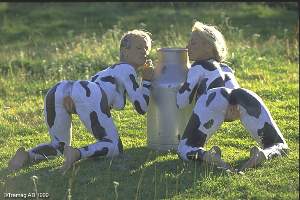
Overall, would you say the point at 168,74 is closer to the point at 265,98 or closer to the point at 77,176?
the point at 77,176

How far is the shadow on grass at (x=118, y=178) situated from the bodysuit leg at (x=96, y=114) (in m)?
0.14

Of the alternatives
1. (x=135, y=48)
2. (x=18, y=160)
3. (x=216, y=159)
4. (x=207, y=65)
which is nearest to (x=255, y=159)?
(x=216, y=159)

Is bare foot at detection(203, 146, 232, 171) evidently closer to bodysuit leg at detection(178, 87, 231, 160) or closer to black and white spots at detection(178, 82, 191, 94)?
bodysuit leg at detection(178, 87, 231, 160)

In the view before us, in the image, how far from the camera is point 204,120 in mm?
6090

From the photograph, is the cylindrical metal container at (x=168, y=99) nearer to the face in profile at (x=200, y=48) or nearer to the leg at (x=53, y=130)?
the face in profile at (x=200, y=48)

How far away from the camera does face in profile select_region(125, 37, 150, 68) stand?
654 cm

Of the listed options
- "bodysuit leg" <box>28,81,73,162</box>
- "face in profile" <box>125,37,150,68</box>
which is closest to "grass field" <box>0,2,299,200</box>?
"bodysuit leg" <box>28,81,73,162</box>

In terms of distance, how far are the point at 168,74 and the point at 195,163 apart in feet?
3.09

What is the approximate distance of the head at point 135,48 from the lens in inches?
257

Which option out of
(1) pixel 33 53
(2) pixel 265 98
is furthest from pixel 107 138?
(1) pixel 33 53

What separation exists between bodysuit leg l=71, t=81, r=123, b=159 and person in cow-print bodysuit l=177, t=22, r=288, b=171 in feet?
2.01

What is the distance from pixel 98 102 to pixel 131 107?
8.05ft

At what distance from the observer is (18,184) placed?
579 centimetres

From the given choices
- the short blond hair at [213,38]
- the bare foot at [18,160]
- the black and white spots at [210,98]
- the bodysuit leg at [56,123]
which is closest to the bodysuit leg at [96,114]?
the bodysuit leg at [56,123]
